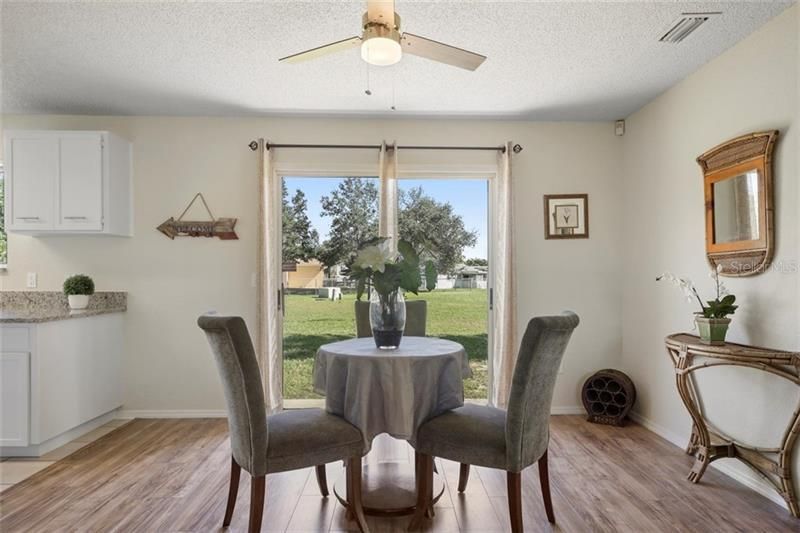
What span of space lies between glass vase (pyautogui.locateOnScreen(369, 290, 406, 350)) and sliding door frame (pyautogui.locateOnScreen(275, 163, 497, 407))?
190cm

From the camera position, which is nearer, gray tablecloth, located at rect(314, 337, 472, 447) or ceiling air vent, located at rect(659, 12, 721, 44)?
gray tablecloth, located at rect(314, 337, 472, 447)

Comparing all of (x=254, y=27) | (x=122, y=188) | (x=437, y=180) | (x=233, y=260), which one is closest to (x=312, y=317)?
(x=233, y=260)

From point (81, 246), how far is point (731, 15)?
4.82 m

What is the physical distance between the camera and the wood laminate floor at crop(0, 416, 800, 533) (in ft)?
7.13

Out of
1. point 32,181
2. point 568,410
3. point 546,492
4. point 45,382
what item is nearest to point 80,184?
point 32,181

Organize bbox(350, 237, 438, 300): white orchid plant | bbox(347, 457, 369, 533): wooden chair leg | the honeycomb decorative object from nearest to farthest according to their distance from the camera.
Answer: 1. bbox(347, 457, 369, 533): wooden chair leg
2. bbox(350, 237, 438, 300): white orchid plant
3. the honeycomb decorative object

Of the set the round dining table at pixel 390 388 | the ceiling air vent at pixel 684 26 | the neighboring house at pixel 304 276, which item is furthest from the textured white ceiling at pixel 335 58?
the round dining table at pixel 390 388

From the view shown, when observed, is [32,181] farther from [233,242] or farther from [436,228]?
[436,228]

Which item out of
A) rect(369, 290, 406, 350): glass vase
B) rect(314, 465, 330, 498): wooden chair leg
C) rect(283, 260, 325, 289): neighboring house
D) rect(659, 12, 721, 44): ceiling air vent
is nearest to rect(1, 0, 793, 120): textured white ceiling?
rect(659, 12, 721, 44): ceiling air vent

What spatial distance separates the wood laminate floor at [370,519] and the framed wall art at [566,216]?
68.7 inches

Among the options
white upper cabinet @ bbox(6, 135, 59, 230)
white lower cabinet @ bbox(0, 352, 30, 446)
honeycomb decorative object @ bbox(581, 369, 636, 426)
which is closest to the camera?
white lower cabinet @ bbox(0, 352, 30, 446)

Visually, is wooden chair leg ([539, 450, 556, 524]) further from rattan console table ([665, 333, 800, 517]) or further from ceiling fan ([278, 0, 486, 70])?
ceiling fan ([278, 0, 486, 70])

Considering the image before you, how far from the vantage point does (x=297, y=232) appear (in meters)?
4.04

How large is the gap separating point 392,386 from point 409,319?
976mm
